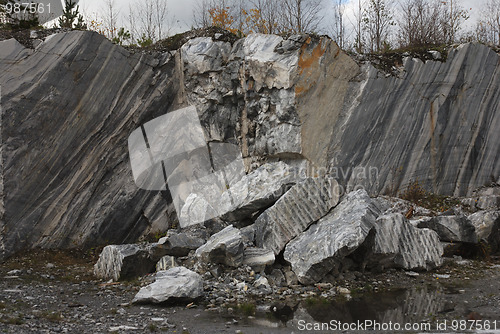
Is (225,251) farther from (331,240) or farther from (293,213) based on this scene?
(331,240)

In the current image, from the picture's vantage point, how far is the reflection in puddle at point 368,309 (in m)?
4.37

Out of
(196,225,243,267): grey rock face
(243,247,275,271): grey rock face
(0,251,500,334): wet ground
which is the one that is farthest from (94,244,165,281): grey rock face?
(243,247,275,271): grey rock face

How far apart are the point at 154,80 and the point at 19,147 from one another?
109 inches

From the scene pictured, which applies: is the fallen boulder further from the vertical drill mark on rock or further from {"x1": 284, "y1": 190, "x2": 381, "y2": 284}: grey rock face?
the vertical drill mark on rock

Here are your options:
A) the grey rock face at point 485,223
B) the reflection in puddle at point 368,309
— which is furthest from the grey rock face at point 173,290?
the grey rock face at point 485,223

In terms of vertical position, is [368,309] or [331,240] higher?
[331,240]

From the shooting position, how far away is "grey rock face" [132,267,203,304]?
15.9ft

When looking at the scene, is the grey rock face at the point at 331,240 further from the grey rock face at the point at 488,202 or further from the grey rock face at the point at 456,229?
the grey rock face at the point at 488,202

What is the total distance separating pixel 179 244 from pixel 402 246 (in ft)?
10.3

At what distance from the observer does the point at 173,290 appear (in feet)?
16.0

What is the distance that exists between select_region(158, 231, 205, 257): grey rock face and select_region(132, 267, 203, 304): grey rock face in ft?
3.93

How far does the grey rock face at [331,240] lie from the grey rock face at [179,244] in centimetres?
144

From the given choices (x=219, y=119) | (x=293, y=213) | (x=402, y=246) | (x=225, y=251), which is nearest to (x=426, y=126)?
(x=402, y=246)

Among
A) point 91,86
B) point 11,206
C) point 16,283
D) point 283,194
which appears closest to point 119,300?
point 16,283
